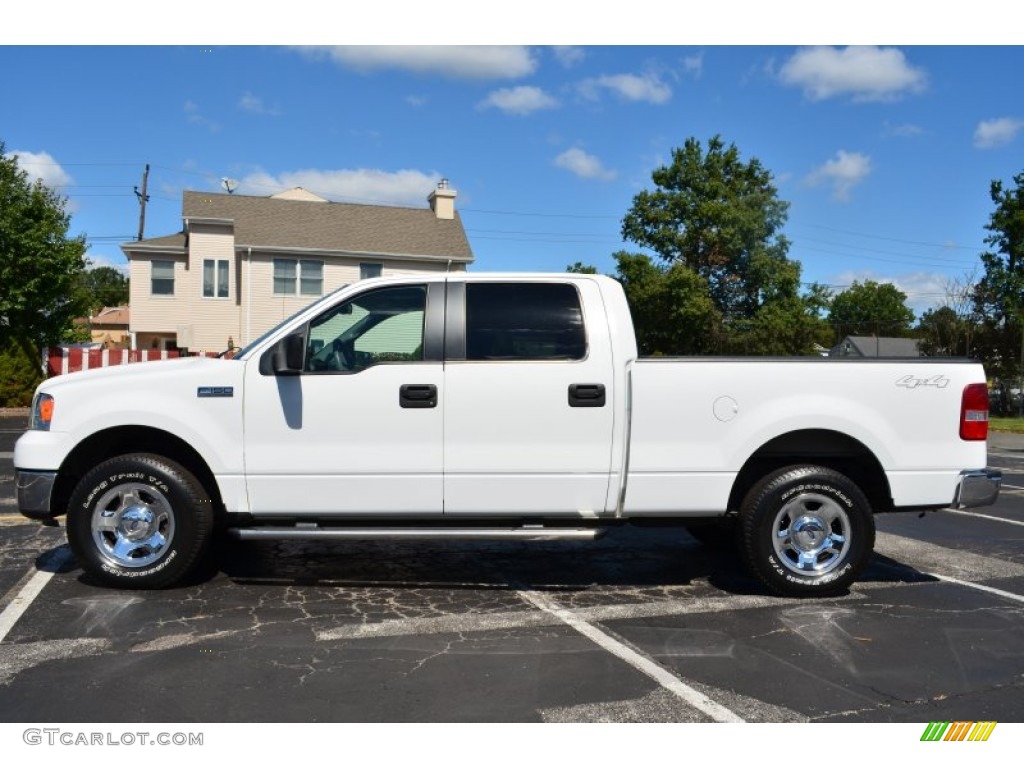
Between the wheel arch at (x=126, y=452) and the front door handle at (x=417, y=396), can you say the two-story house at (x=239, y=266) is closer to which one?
the wheel arch at (x=126, y=452)

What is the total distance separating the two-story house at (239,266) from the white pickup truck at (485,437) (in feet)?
86.3

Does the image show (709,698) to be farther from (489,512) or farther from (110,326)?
(110,326)

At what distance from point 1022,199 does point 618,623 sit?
144ft

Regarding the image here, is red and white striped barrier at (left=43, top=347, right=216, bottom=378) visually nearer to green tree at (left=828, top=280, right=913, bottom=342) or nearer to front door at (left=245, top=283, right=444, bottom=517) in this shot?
front door at (left=245, top=283, right=444, bottom=517)

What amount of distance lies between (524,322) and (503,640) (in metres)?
2.00

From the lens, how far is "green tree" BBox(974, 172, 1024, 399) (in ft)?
113

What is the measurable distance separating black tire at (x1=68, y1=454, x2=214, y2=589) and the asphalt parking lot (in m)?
0.17

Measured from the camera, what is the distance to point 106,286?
89.9 m

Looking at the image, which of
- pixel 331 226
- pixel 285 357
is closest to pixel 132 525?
pixel 285 357

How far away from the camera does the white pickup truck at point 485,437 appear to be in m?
5.53

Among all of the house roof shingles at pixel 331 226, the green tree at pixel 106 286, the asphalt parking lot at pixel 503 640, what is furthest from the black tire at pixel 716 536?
the green tree at pixel 106 286

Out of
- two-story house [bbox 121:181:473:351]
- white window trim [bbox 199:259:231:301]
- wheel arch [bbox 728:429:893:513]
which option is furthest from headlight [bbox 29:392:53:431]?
white window trim [bbox 199:259:231:301]

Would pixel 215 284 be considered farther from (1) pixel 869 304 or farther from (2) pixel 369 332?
(1) pixel 869 304

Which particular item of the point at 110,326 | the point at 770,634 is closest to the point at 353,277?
the point at 770,634
